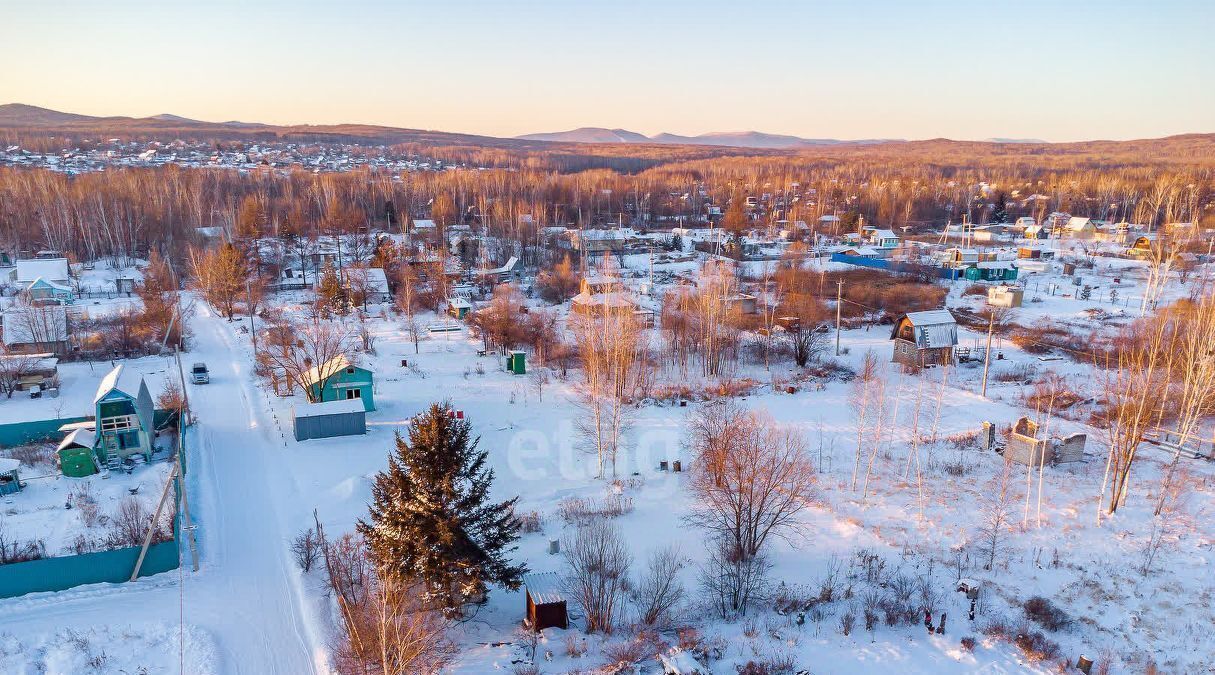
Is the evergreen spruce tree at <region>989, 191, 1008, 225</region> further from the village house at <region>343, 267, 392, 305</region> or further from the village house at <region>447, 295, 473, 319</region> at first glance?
the village house at <region>343, 267, 392, 305</region>

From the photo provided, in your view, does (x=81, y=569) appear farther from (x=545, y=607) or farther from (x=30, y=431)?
(x=30, y=431)

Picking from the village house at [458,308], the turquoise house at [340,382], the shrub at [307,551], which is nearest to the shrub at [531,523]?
the shrub at [307,551]

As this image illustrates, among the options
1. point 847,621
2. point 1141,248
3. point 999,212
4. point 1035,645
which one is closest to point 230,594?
point 847,621

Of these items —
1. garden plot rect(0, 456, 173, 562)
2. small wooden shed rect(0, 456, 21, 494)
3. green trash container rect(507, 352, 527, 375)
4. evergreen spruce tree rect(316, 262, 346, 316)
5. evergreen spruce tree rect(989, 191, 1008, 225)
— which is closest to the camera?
garden plot rect(0, 456, 173, 562)

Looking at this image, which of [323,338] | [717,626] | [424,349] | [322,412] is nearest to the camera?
[717,626]

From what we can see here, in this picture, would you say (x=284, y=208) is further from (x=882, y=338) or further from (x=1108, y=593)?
(x=1108, y=593)

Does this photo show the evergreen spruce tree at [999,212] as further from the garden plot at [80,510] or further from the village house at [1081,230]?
the garden plot at [80,510]

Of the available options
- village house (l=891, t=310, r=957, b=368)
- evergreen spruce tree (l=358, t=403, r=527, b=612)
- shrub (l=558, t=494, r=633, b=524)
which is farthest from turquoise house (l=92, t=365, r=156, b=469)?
village house (l=891, t=310, r=957, b=368)

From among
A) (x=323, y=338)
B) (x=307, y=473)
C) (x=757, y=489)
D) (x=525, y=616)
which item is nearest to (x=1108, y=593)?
(x=757, y=489)
